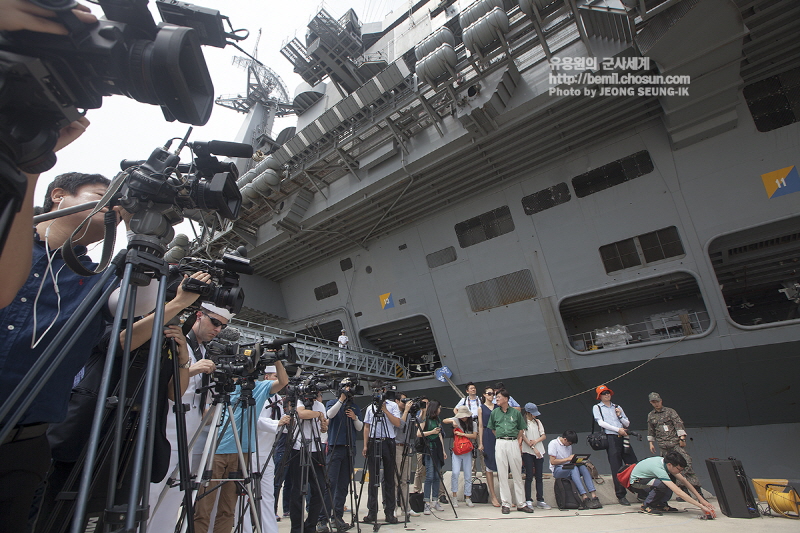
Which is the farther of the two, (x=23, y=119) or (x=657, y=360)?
(x=657, y=360)

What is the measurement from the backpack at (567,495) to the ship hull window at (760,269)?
20.5 ft

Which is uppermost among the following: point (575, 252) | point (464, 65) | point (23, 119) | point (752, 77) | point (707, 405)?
point (464, 65)

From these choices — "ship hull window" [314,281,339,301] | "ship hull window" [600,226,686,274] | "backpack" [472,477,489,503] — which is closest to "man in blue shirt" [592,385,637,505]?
"backpack" [472,477,489,503]

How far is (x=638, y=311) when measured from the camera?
12.4 metres

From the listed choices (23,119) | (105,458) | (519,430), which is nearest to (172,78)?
(23,119)

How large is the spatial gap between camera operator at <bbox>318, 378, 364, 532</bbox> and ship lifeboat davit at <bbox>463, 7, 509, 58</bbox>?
824cm

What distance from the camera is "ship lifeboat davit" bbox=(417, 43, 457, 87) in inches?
368

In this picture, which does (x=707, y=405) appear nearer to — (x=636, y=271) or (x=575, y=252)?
(x=636, y=271)

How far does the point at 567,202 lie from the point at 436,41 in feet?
18.3

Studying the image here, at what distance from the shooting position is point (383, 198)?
41.1ft

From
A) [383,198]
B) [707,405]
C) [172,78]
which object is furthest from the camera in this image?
[383,198]

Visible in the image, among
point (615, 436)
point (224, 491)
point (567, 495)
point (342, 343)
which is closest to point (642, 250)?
point (615, 436)

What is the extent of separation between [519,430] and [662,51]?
785 centimetres

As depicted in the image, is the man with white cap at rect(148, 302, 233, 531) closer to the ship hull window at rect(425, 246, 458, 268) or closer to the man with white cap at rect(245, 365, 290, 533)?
the man with white cap at rect(245, 365, 290, 533)
